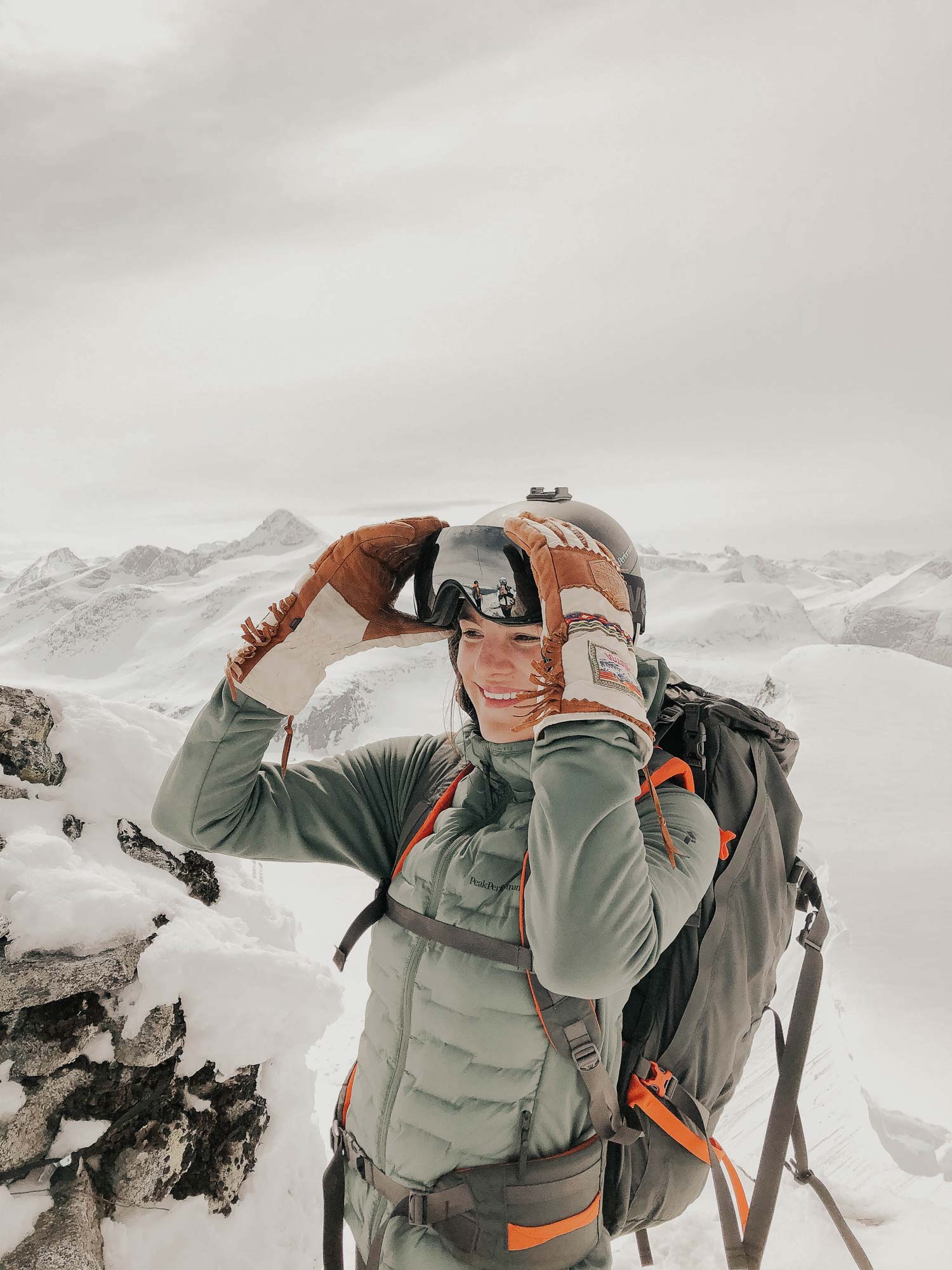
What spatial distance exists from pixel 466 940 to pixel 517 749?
1.84ft

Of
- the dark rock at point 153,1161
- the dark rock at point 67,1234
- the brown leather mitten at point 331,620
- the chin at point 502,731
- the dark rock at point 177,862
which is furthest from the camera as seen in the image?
the dark rock at point 177,862

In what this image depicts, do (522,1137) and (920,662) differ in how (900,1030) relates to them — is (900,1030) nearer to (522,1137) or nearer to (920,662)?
(522,1137)

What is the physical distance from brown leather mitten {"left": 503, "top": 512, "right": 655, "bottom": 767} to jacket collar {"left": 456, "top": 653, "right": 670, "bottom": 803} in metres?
0.13

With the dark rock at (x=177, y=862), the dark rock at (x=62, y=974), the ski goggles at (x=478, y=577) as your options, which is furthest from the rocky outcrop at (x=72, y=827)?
the ski goggles at (x=478, y=577)

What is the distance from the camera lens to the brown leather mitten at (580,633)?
1.79 m

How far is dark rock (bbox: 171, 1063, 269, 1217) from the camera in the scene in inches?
141

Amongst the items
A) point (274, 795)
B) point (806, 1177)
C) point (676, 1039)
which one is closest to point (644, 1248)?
point (806, 1177)

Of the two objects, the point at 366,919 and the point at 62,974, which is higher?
the point at 366,919

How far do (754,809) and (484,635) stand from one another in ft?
3.71

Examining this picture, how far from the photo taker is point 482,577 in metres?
2.22

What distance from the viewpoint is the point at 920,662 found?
117 ft

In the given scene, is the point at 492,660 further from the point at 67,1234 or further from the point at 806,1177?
the point at 67,1234

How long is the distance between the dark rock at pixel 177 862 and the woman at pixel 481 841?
1908 millimetres

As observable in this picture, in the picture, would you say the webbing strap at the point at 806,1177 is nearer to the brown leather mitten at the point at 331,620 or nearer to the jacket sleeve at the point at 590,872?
the jacket sleeve at the point at 590,872
